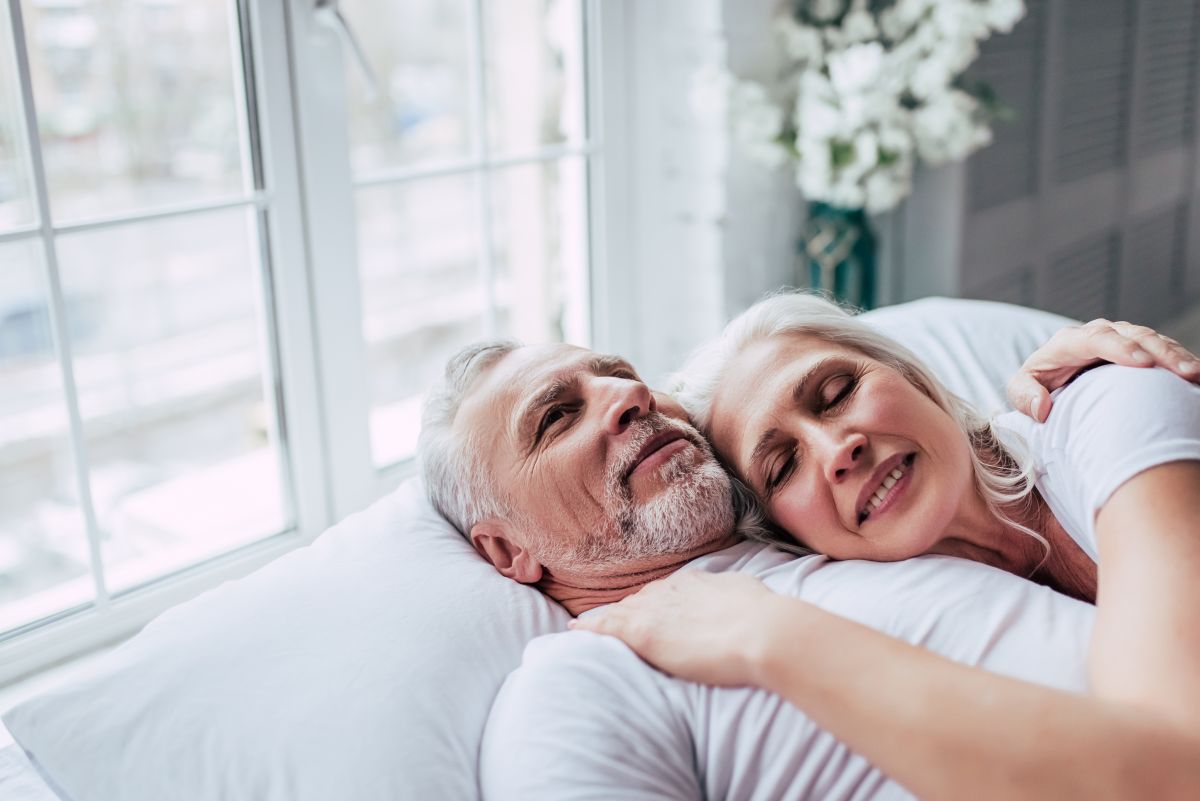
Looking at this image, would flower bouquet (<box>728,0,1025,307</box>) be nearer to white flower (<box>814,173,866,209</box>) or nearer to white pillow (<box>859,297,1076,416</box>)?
white flower (<box>814,173,866,209</box>)

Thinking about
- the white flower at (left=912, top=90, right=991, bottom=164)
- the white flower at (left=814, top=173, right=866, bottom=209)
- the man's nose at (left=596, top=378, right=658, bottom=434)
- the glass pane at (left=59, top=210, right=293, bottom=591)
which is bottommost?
the glass pane at (left=59, top=210, right=293, bottom=591)

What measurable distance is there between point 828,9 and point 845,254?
22.3 inches

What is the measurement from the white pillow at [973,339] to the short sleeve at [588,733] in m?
0.85

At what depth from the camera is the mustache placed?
135cm

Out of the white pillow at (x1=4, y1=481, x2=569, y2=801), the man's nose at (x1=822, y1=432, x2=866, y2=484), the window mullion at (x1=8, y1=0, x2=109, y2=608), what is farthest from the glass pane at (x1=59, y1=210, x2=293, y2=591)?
the man's nose at (x1=822, y1=432, x2=866, y2=484)

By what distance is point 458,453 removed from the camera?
1.45 meters

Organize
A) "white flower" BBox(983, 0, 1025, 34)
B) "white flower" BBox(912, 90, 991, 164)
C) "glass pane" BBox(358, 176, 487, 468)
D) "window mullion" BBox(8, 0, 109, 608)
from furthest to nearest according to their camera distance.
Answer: "glass pane" BBox(358, 176, 487, 468)
"white flower" BBox(912, 90, 991, 164)
"white flower" BBox(983, 0, 1025, 34)
"window mullion" BBox(8, 0, 109, 608)

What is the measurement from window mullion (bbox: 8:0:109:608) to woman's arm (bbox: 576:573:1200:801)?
3.29 feet

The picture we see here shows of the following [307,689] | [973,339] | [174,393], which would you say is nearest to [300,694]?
[307,689]

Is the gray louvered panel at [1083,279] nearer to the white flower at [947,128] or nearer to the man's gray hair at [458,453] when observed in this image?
the white flower at [947,128]

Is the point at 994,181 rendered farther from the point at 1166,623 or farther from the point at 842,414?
the point at 1166,623

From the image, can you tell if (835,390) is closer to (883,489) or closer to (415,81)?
(883,489)

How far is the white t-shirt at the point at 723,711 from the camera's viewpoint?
1.06m

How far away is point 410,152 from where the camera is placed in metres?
2.53
